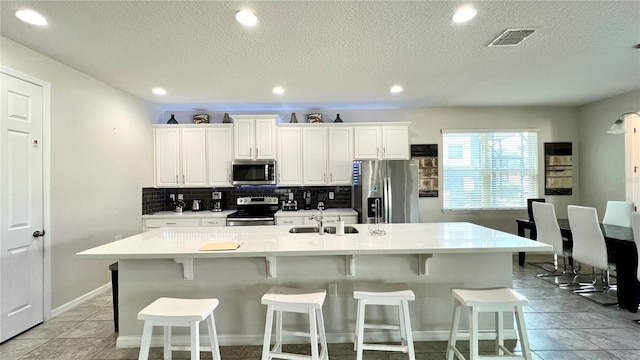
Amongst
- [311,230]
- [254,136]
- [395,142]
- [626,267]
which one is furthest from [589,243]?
[254,136]

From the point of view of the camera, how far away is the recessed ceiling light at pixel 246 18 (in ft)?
6.88

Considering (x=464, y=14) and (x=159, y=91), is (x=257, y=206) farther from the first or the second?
(x=464, y=14)

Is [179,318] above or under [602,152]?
under

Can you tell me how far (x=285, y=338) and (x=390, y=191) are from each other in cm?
254

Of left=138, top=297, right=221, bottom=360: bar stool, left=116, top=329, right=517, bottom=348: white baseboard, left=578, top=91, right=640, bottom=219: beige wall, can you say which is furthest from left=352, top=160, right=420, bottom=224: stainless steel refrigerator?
left=578, top=91, right=640, bottom=219: beige wall

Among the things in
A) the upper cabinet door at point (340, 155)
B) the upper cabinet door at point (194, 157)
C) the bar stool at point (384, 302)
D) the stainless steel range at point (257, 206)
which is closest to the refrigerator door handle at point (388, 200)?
the upper cabinet door at point (340, 155)

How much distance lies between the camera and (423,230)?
263 centimetres

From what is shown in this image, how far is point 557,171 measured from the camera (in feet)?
16.5

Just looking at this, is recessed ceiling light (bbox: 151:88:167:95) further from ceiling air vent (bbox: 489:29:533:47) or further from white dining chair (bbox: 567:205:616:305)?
white dining chair (bbox: 567:205:616:305)

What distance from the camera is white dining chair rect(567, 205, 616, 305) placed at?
3.05 meters

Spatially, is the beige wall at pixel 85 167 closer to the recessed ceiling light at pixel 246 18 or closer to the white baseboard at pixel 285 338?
the white baseboard at pixel 285 338

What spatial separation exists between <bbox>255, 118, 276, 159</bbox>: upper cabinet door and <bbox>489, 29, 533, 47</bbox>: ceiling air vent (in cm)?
305

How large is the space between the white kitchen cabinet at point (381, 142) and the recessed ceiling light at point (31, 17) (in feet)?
11.9

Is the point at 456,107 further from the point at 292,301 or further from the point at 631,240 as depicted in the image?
the point at 292,301
